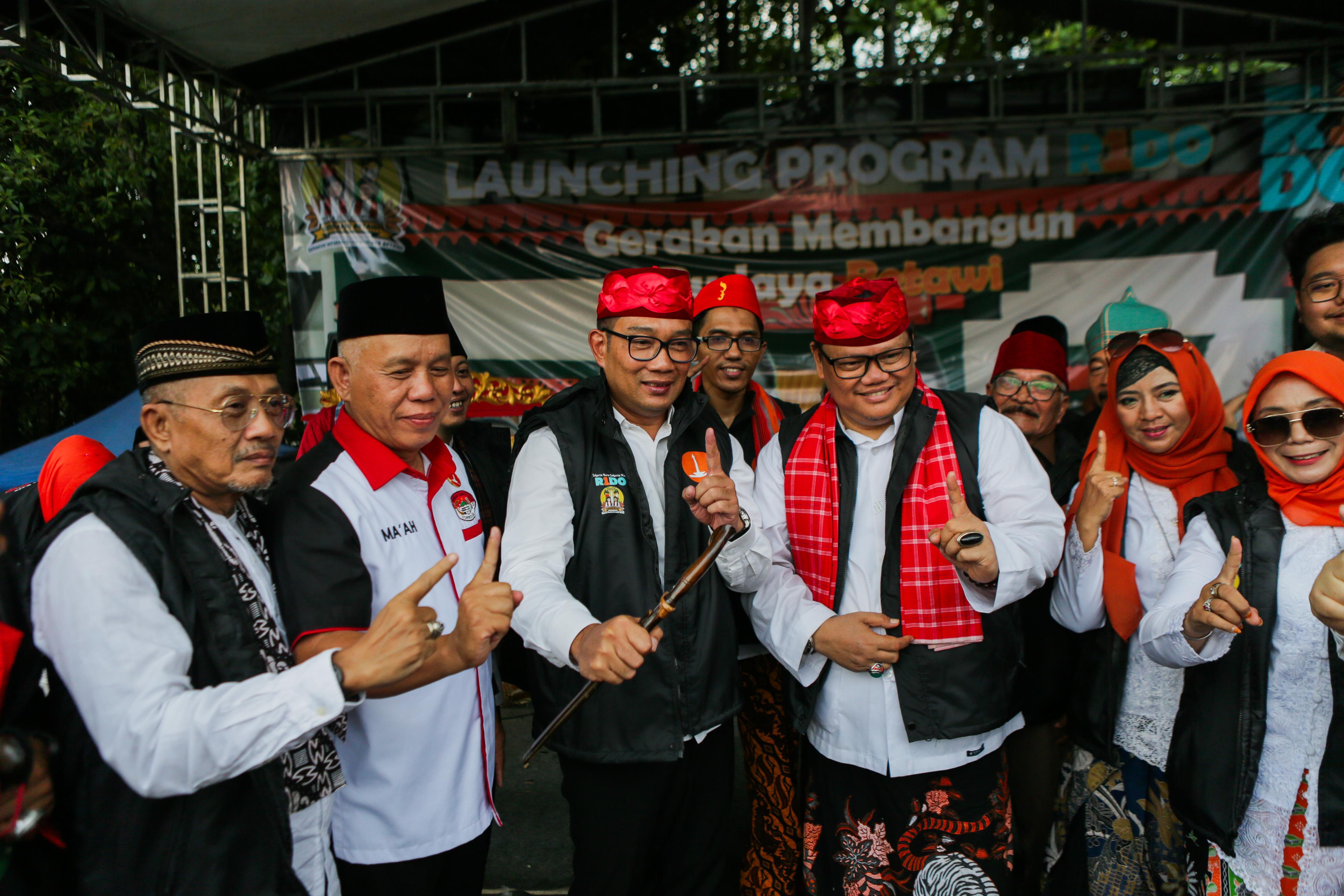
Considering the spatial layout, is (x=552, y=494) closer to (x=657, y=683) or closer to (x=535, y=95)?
(x=657, y=683)

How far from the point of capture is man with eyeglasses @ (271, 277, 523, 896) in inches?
70.6

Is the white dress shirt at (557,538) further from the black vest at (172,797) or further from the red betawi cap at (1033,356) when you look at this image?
the red betawi cap at (1033,356)

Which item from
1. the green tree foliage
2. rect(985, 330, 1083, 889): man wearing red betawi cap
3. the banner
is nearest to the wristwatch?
rect(985, 330, 1083, 889): man wearing red betawi cap

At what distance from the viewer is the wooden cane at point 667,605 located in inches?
69.7

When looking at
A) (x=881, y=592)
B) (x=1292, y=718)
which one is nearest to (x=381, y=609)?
(x=881, y=592)

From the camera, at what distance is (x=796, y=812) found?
2787 millimetres

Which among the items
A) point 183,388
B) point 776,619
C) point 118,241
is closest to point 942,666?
point 776,619

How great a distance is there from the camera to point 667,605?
1752 millimetres

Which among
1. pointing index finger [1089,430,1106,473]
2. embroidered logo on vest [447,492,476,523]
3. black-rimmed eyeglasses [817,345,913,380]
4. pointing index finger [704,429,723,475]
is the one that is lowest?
embroidered logo on vest [447,492,476,523]

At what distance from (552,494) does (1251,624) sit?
1.71m

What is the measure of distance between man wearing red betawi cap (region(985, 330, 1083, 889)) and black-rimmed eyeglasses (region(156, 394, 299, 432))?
2.13 meters

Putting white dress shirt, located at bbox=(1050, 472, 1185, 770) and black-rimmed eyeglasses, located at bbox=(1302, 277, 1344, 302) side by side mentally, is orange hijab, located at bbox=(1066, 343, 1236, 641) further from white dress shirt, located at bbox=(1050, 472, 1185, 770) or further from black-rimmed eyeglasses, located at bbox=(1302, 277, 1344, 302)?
black-rimmed eyeglasses, located at bbox=(1302, 277, 1344, 302)

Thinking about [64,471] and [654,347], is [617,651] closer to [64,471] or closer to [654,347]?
[654,347]

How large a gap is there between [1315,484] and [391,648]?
2.19 m
